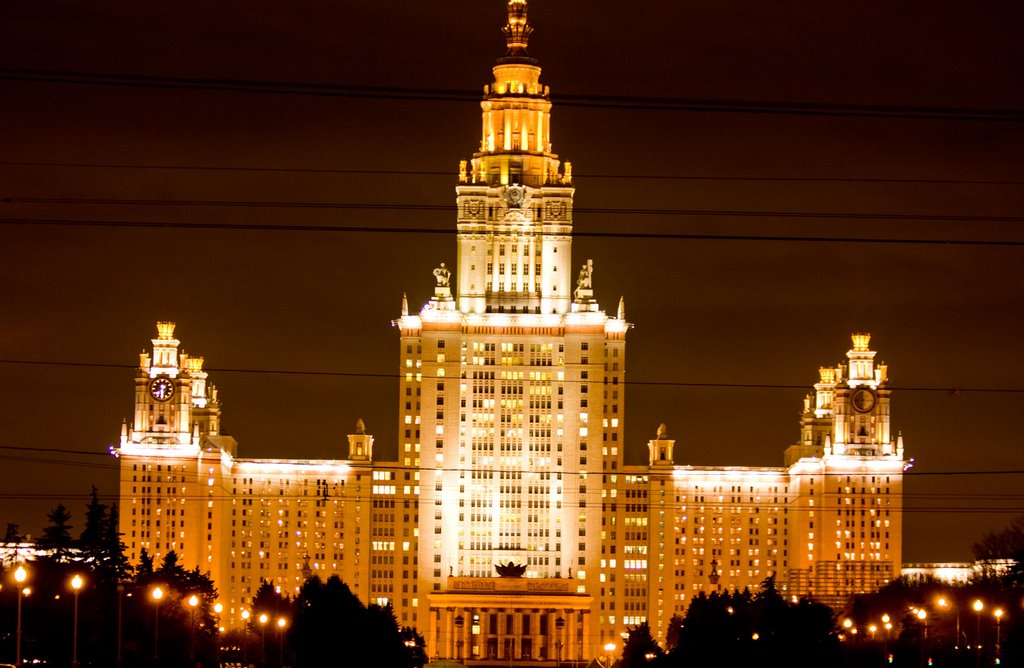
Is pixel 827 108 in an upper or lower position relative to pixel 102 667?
upper

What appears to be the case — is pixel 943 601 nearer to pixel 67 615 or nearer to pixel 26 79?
pixel 67 615

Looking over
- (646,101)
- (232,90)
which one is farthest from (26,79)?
(646,101)

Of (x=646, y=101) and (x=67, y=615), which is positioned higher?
(x=646, y=101)

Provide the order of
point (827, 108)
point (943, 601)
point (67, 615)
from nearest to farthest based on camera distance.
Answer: point (827, 108) → point (943, 601) → point (67, 615)

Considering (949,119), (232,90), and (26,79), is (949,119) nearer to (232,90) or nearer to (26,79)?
(232,90)

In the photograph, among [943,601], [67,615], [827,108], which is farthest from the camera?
[67,615]

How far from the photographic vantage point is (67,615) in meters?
191

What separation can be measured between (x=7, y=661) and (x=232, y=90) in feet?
275

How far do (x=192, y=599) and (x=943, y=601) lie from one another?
2002 inches

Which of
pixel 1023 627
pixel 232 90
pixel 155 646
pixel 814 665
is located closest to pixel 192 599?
pixel 155 646

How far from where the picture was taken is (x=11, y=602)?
197 meters

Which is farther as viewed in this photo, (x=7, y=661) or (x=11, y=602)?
(x=11, y=602)

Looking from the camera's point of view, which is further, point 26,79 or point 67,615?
point 67,615

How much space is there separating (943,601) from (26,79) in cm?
9075
